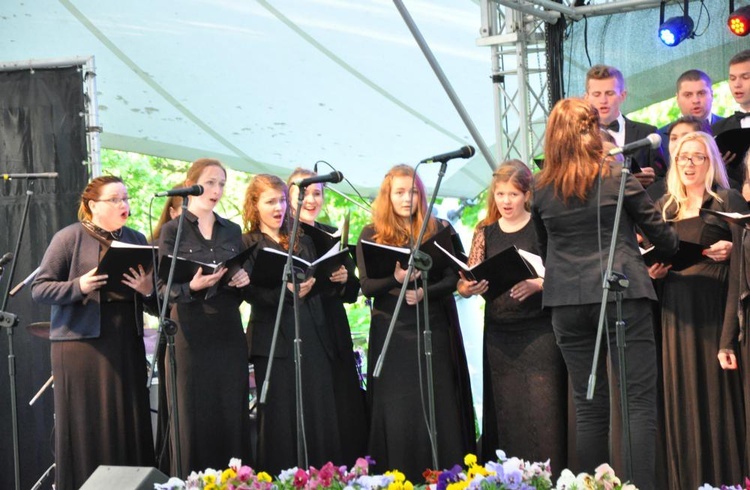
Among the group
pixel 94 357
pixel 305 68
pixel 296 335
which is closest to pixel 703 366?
pixel 296 335

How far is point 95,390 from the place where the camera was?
224 inches

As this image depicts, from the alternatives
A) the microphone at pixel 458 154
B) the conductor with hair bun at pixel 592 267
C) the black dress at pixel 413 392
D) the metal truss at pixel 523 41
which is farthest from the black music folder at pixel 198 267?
the metal truss at pixel 523 41

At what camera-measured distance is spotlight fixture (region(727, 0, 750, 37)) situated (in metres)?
6.75

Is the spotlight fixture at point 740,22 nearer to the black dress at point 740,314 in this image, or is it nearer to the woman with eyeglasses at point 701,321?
the woman with eyeglasses at point 701,321

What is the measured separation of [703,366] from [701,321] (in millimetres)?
206

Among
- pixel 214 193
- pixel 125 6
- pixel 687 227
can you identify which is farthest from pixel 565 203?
pixel 125 6

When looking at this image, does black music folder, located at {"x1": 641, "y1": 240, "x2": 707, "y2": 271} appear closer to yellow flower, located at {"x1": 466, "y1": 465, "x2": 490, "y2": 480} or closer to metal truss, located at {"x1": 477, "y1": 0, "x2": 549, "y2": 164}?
yellow flower, located at {"x1": 466, "y1": 465, "x2": 490, "y2": 480}

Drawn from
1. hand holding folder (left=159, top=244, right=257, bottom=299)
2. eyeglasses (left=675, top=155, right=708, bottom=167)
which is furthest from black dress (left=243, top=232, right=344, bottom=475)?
eyeglasses (left=675, top=155, right=708, bottom=167)

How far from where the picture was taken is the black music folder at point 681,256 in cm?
493

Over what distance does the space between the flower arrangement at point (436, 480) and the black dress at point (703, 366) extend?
189cm

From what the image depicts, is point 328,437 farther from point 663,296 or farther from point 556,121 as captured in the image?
point 556,121

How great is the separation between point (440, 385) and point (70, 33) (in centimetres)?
458

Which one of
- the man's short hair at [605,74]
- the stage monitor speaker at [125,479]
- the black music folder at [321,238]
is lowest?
the stage monitor speaker at [125,479]

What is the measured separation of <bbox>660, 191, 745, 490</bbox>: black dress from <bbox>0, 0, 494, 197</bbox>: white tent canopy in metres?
3.82
